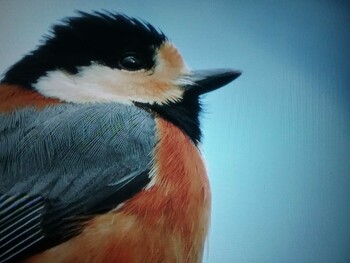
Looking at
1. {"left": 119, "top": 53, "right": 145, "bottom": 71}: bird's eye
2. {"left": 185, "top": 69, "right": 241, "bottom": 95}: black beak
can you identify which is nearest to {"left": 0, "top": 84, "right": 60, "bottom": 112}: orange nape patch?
{"left": 119, "top": 53, "right": 145, "bottom": 71}: bird's eye

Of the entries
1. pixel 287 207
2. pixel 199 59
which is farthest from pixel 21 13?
pixel 287 207

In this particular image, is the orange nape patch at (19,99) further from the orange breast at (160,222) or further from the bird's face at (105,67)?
the orange breast at (160,222)

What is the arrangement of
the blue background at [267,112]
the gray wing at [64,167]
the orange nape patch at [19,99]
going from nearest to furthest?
1. the gray wing at [64,167]
2. the orange nape patch at [19,99]
3. the blue background at [267,112]

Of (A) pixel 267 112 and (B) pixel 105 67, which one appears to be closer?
(B) pixel 105 67

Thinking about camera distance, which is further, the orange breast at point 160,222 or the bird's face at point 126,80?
the bird's face at point 126,80

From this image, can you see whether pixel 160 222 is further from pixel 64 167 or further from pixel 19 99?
pixel 19 99

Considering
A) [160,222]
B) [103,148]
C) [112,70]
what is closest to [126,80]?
[112,70]

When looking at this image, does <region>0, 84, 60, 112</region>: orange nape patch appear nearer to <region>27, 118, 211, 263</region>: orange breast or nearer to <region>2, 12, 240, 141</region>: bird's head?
<region>2, 12, 240, 141</region>: bird's head

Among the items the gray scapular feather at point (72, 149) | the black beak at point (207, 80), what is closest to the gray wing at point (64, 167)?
the gray scapular feather at point (72, 149)
